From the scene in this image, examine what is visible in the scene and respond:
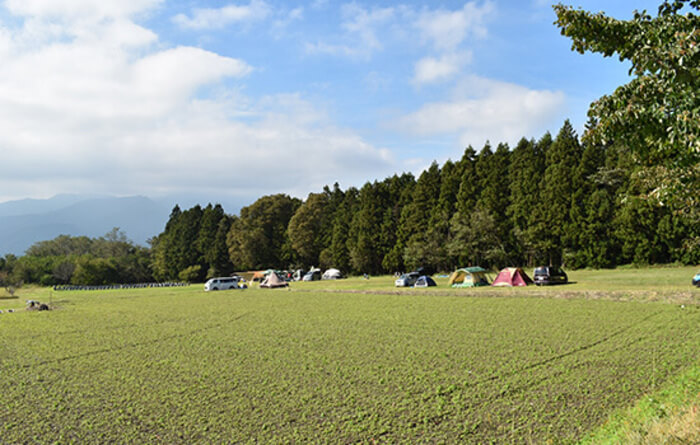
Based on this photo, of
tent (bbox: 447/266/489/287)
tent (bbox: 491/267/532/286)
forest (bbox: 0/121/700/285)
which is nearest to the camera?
tent (bbox: 491/267/532/286)

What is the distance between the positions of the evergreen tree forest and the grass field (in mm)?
19333

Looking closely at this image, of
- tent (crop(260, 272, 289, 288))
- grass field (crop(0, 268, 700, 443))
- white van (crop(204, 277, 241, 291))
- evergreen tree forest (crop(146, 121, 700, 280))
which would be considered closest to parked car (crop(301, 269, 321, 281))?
evergreen tree forest (crop(146, 121, 700, 280))

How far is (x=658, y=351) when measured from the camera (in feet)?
25.9

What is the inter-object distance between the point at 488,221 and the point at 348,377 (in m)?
34.3

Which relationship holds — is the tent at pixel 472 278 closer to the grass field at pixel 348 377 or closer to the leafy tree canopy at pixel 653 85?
the grass field at pixel 348 377

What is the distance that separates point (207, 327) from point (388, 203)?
40727 millimetres

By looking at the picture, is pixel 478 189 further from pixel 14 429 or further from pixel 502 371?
pixel 14 429

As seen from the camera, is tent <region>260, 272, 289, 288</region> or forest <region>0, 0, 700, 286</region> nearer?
forest <region>0, 0, 700, 286</region>

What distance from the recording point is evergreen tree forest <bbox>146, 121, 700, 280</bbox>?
1350 inches

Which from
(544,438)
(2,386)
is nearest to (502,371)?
Answer: (544,438)

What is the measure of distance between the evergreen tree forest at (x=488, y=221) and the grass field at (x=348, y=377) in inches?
761

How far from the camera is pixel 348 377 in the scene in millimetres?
7125

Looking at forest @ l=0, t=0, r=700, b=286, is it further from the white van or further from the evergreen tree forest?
the white van

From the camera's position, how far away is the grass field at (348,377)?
512 cm
